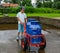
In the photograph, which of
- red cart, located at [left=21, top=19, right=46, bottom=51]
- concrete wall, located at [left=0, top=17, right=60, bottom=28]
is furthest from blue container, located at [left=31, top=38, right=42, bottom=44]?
concrete wall, located at [left=0, top=17, right=60, bottom=28]

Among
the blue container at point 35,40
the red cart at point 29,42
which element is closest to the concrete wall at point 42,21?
the red cart at point 29,42

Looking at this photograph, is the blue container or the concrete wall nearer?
the blue container

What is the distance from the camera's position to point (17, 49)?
891cm

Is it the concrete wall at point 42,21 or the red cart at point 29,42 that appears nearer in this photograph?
the red cart at point 29,42

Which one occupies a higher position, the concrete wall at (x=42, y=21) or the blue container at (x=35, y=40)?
the blue container at (x=35, y=40)

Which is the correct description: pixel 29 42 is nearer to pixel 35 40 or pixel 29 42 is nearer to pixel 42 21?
pixel 35 40

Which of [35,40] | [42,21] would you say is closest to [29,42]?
[35,40]

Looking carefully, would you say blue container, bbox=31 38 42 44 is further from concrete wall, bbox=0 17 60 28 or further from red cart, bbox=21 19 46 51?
concrete wall, bbox=0 17 60 28

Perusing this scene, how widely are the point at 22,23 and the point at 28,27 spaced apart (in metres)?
1.34

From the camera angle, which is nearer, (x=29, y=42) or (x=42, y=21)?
(x=29, y=42)

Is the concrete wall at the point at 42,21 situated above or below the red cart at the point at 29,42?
below

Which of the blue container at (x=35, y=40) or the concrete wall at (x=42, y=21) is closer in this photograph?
the blue container at (x=35, y=40)

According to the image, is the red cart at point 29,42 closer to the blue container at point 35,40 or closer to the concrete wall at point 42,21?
the blue container at point 35,40

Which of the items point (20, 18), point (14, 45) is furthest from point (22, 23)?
point (14, 45)
